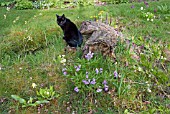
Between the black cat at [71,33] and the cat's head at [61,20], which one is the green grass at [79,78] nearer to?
the black cat at [71,33]

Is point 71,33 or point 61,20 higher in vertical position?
point 61,20

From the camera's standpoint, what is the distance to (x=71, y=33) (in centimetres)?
333

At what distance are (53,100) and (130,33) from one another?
67.1 inches

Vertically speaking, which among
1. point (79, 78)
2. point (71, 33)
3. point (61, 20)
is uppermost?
point (61, 20)

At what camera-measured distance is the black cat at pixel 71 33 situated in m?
3.23

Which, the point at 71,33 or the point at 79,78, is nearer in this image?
the point at 79,78

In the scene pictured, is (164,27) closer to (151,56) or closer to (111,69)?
(151,56)

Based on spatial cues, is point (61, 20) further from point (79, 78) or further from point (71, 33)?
point (79, 78)

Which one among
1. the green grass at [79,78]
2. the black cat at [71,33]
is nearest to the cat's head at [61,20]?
the black cat at [71,33]

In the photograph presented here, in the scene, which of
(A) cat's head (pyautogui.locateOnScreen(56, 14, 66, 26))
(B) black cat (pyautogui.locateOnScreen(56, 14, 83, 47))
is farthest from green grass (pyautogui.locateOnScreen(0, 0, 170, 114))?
(A) cat's head (pyautogui.locateOnScreen(56, 14, 66, 26))

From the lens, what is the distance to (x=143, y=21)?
14.4ft

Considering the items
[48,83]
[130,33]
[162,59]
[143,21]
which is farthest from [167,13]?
[48,83]

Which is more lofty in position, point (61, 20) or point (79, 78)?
point (61, 20)

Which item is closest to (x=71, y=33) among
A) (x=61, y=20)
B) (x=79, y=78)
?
(x=61, y=20)
